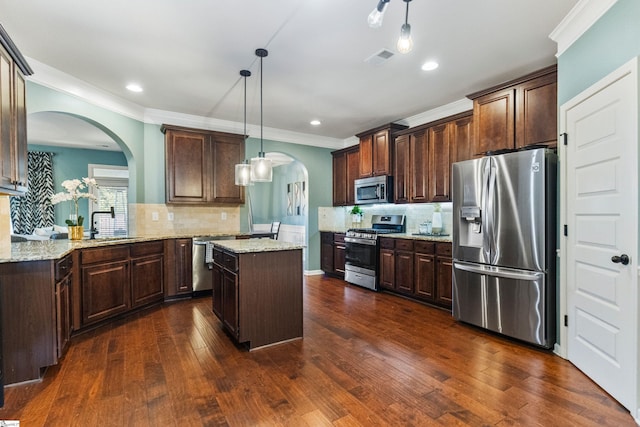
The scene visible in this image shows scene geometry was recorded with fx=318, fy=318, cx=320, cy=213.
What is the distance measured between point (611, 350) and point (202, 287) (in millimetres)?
4312

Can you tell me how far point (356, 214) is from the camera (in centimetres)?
601

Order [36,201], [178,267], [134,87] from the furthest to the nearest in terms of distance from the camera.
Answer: [36,201], [178,267], [134,87]

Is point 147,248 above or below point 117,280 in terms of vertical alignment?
above

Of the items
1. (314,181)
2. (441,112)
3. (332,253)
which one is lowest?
(332,253)

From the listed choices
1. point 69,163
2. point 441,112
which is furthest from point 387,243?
point 69,163

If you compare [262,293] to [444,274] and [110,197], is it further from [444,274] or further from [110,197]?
[110,197]

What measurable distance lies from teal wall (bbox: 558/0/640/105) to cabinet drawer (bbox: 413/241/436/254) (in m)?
1.99

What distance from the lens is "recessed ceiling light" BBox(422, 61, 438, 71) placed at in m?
3.08

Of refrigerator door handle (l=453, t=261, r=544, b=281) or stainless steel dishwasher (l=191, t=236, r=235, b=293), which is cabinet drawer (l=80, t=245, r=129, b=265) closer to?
stainless steel dishwasher (l=191, t=236, r=235, b=293)

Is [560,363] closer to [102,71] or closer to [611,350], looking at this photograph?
[611,350]

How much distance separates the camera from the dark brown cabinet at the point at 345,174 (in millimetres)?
5823

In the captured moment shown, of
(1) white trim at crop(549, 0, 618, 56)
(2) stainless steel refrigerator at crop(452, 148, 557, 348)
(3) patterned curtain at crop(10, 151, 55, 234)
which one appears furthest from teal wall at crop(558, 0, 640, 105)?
(3) patterned curtain at crop(10, 151, 55, 234)

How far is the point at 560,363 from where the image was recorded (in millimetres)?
2510

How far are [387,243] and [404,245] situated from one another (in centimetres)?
33
